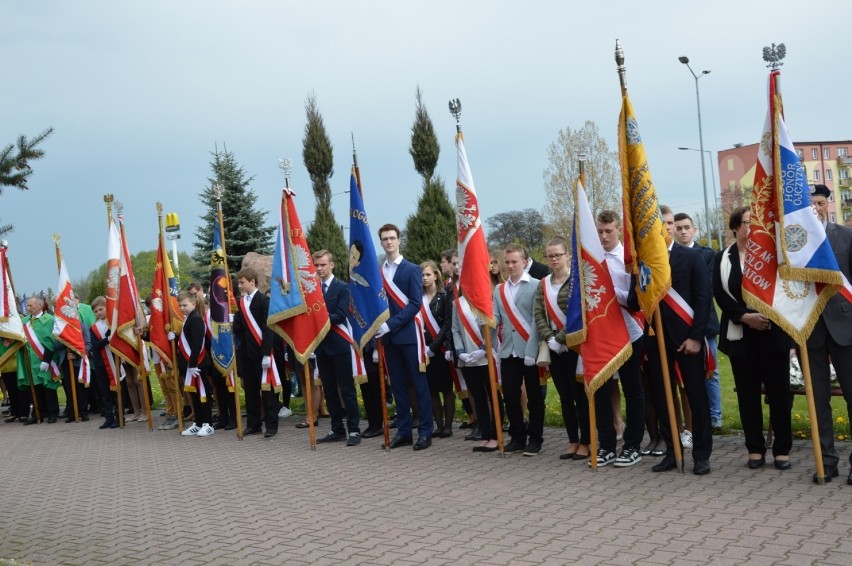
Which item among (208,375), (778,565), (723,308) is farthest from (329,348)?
(778,565)

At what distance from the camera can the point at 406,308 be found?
9.93 m

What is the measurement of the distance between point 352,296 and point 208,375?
3434mm

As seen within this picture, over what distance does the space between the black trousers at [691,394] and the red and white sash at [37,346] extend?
1149 centimetres

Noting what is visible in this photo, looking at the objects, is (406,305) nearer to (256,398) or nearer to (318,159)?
(256,398)

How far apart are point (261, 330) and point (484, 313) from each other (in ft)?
12.8

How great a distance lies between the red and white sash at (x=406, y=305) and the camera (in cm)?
1002

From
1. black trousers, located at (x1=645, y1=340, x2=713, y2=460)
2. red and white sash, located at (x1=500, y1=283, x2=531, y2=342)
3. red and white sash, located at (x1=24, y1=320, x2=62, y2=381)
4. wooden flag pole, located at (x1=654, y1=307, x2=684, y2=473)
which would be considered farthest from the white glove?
red and white sash, located at (x1=24, y1=320, x2=62, y2=381)

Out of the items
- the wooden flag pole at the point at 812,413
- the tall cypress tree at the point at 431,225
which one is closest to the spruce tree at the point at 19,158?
the wooden flag pole at the point at 812,413

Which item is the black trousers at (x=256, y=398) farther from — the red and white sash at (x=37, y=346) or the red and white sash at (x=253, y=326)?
the red and white sash at (x=37, y=346)

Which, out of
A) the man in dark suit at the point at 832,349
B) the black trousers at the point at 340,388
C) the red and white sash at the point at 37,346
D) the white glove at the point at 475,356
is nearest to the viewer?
the man in dark suit at the point at 832,349

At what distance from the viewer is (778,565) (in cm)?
497

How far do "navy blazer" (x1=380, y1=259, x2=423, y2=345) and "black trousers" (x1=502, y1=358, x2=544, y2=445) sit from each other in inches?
51.1

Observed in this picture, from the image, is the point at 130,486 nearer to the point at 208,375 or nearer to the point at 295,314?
the point at 295,314

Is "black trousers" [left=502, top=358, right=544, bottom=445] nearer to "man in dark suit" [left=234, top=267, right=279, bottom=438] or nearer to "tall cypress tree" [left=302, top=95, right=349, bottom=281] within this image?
"man in dark suit" [left=234, top=267, right=279, bottom=438]
